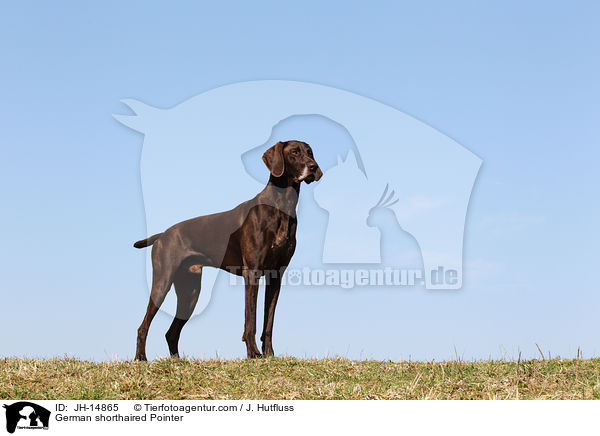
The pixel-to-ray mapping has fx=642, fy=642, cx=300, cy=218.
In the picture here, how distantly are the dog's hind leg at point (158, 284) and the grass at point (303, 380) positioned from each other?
1.66m

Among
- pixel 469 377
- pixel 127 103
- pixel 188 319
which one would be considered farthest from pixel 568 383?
pixel 127 103

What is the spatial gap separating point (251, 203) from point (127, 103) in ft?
8.28

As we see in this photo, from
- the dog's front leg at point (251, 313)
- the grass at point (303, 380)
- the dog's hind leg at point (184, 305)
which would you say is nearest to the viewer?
the grass at point (303, 380)

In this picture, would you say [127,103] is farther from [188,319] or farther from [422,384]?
[422,384]

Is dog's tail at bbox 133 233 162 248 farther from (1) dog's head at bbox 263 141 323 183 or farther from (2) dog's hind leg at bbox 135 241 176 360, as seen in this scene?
(1) dog's head at bbox 263 141 323 183

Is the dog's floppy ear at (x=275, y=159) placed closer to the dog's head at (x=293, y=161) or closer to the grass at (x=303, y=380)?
the dog's head at (x=293, y=161)

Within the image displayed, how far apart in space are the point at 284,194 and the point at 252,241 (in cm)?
89

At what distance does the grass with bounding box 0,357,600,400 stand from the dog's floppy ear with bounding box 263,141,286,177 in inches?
113

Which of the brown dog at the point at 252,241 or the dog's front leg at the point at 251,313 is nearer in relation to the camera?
the dog's front leg at the point at 251,313

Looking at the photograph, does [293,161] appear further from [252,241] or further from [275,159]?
[252,241]

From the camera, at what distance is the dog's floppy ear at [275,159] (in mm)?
9984
